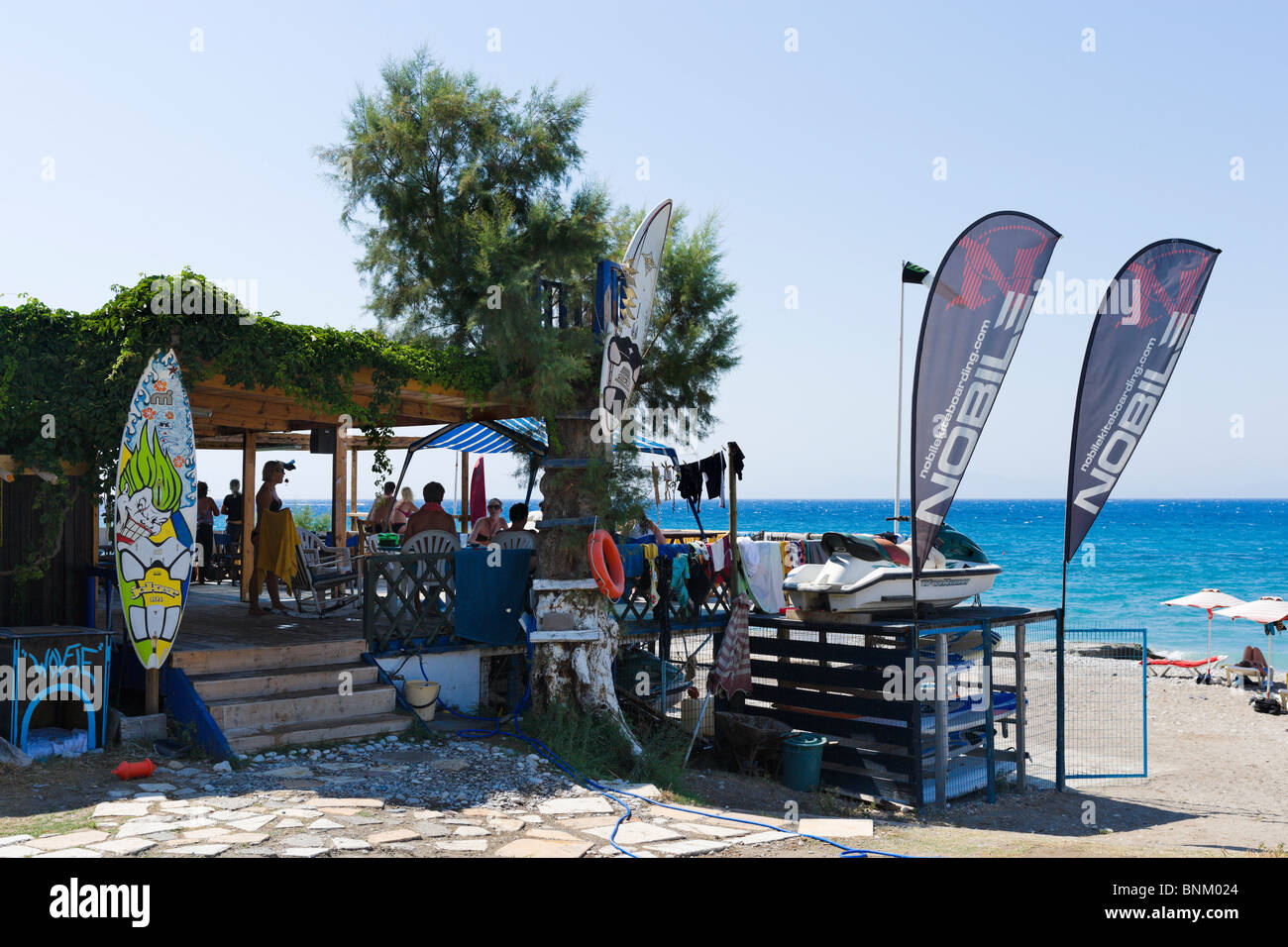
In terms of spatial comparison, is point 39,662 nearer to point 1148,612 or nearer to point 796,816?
point 796,816

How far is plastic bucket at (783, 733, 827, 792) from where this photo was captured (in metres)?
9.62

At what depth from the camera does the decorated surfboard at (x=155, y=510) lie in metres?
7.25

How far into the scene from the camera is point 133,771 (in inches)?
262

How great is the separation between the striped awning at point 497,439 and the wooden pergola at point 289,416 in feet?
0.65

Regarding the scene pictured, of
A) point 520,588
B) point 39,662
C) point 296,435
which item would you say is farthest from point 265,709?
point 296,435

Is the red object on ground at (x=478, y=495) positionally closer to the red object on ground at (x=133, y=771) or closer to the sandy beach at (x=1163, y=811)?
the sandy beach at (x=1163, y=811)

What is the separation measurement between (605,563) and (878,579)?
2869 mm

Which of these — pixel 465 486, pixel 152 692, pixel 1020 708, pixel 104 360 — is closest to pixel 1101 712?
pixel 1020 708

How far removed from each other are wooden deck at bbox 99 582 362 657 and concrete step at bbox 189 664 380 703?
29 centimetres

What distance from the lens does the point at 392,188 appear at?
9.68 meters

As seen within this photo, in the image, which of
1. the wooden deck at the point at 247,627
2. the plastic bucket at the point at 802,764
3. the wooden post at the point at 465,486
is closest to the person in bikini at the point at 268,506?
the wooden deck at the point at 247,627

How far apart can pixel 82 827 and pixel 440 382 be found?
460 centimetres

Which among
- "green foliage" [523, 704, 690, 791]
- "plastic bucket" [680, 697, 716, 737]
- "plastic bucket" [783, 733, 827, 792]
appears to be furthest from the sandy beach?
"plastic bucket" [680, 697, 716, 737]
